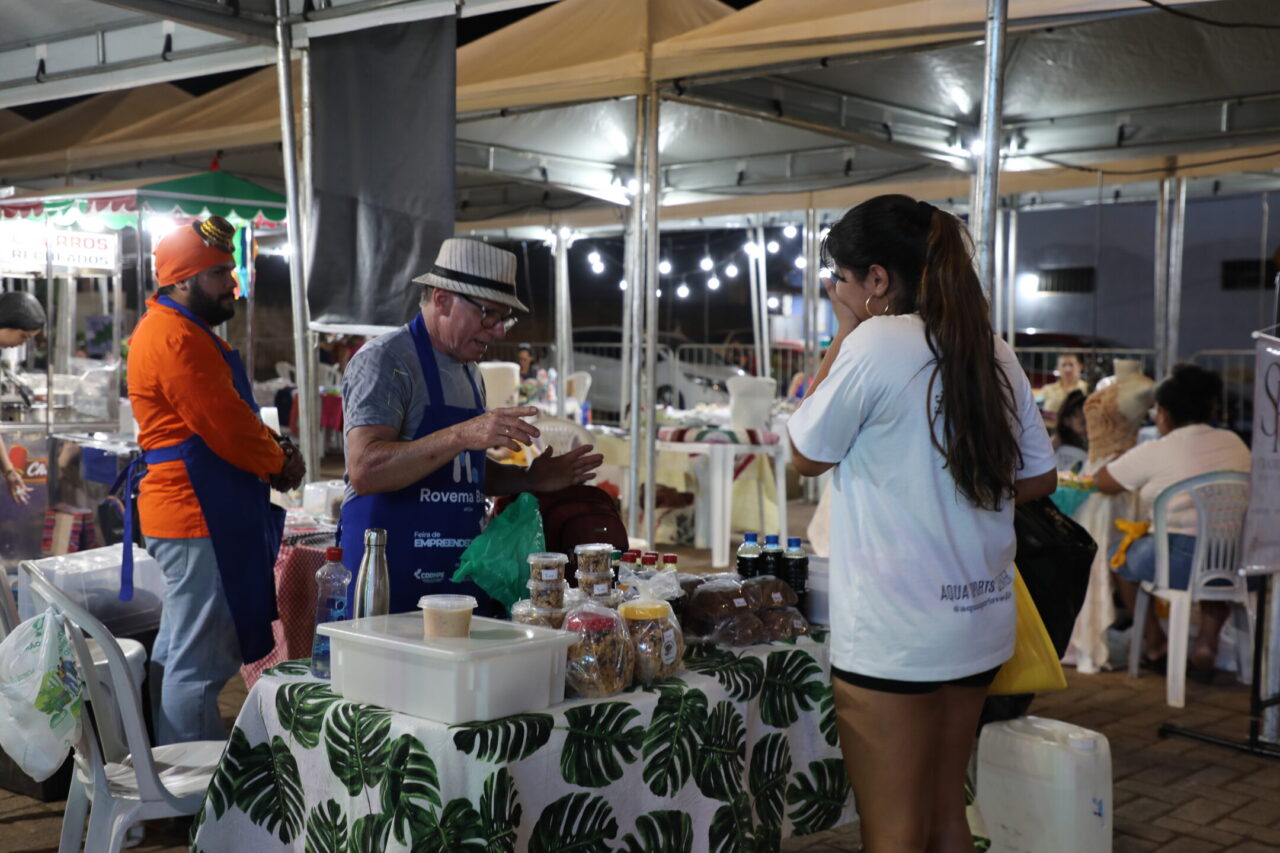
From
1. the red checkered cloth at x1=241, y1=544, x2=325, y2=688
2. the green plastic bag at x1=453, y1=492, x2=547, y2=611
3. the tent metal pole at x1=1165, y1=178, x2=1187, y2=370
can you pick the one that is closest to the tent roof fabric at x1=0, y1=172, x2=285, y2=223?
the red checkered cloth at x1=241, y1=544, x2=325, y2=688

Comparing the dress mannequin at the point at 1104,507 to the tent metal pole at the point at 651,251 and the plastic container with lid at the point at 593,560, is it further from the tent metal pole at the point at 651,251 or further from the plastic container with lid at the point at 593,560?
the plastic container with lid at the point at 593,560

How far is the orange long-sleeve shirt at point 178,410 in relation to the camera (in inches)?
A: 120

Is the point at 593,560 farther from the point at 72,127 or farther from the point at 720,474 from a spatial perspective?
the point at 72,127

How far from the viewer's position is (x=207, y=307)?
3168 millimetres

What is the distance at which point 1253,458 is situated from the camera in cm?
413

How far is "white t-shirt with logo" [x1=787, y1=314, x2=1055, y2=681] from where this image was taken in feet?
6.23

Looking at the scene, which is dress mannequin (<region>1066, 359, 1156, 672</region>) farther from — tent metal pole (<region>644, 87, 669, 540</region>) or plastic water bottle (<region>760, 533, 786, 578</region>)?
plastic water bottle (<region>760, 533, 786, 578</region>)

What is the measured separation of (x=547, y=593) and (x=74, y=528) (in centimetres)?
491

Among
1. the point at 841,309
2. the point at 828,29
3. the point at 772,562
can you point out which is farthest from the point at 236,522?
the point at 828,29

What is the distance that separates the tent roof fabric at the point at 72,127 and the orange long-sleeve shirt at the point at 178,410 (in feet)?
22.0

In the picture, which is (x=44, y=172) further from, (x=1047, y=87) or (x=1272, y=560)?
(x=1272, y=560)

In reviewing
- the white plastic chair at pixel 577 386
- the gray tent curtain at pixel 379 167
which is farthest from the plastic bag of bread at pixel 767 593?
the white plastic chair at pixel 577 386

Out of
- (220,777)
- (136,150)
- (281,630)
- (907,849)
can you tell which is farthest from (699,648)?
(136,150)

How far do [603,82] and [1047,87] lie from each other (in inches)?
93.0
